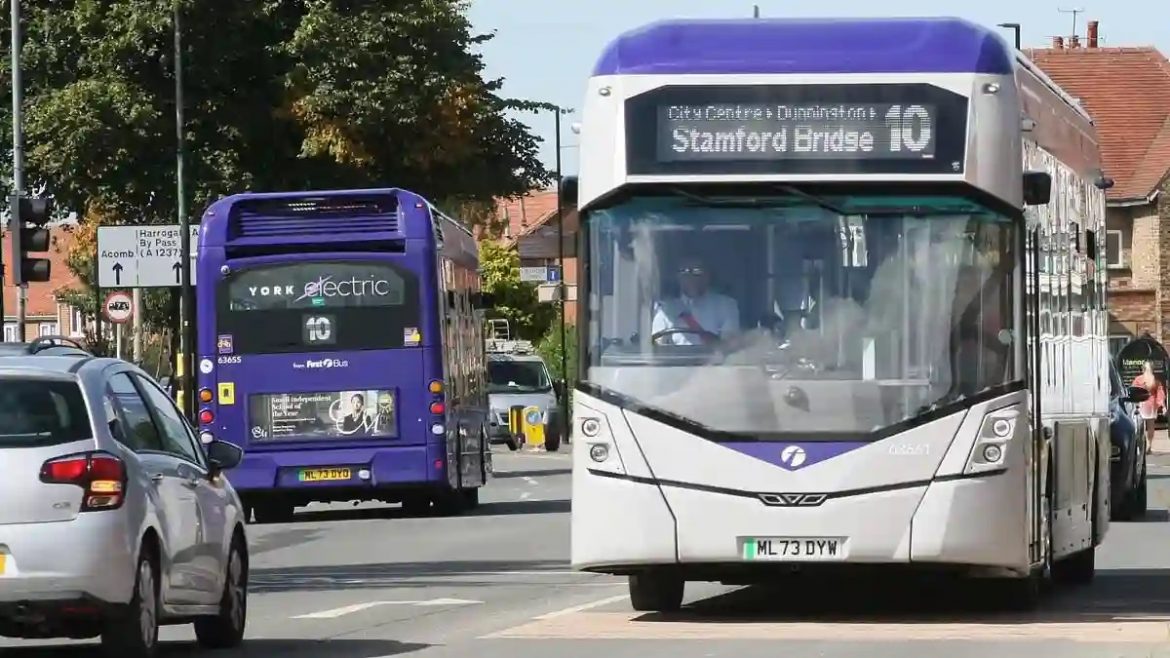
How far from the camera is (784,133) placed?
15312 millimetres

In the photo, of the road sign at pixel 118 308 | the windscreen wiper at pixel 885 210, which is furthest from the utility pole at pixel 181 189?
the windscreen wiper at pixel 885 210

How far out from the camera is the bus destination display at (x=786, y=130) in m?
15.3

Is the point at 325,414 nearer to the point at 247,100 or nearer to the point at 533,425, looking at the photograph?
the point at 247,100

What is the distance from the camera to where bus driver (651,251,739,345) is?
594 inches

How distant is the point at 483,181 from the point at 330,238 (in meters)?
28.2

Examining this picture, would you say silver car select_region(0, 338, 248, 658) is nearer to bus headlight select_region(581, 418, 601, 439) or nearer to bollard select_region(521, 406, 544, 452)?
bus headlight select_region(581, 418, 601, 439)

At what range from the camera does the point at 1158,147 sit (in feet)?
246

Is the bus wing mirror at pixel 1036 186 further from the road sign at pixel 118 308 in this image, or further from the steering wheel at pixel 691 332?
the road sign at pixel 118 308

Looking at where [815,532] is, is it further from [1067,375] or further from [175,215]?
[175,215]

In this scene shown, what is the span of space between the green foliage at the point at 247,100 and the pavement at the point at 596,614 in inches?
1166

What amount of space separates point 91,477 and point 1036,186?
215 inches

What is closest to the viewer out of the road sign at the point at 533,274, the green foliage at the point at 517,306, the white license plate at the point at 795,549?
the white license plate at the point at 795,549

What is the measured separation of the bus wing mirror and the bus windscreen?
14458 mm

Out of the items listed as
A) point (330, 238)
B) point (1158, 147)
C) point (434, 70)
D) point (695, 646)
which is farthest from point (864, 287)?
point (1158, 147)
